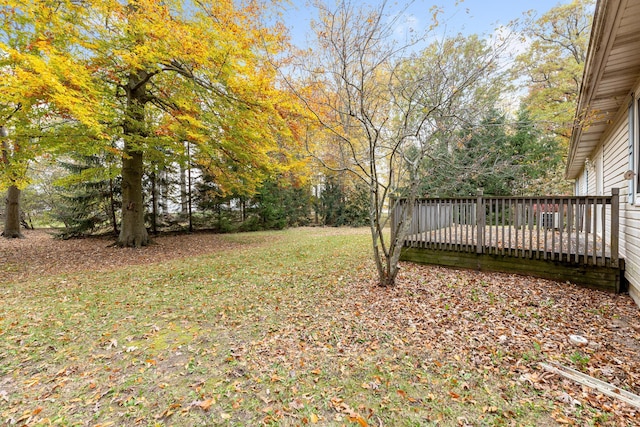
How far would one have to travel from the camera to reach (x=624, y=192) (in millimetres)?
4934

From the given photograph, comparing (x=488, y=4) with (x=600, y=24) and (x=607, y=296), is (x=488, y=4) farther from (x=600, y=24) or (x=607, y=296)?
(x=607, y=296)

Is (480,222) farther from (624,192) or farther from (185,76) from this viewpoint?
(185,76)

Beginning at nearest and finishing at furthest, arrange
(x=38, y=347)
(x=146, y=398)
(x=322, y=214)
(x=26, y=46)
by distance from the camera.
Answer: (x=146, y=398) < (x=38, y=347) < (x=26, y=46) < (x=322, y=214)

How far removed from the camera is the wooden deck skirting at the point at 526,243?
15.0 feet

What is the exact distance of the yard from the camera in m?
2.15

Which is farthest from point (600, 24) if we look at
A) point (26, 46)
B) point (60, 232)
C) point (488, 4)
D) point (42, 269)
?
point (60, 232)

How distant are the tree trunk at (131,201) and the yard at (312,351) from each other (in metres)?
3.82

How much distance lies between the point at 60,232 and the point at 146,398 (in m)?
13.5

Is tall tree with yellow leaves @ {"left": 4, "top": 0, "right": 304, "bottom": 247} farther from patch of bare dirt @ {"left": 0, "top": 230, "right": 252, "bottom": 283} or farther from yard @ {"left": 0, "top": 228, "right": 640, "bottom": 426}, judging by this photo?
yard @ {"left": 0, "top": 228, "right": 640, "bottom": 426}

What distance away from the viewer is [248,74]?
728 centimetres

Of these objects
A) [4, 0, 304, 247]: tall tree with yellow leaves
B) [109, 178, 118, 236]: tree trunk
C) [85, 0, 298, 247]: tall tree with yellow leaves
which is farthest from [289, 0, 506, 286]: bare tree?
[109, 178, 118, 236]: tree trunk

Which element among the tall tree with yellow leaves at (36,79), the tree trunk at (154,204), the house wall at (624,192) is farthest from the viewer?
the tree trunk at (154,204)

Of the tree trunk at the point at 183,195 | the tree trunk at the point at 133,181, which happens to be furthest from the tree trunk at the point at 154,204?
the tree trunk at the point at 133,181

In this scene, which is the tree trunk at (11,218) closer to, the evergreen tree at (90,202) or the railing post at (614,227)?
the evergreen tree at (90,202)
